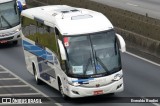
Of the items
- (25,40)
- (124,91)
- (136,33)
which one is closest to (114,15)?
(136,33)

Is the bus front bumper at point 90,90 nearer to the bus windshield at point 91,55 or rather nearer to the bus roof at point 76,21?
the bus windshield at point 91,55

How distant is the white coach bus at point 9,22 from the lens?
122 ft

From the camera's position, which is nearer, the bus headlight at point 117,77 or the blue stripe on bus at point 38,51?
the bus headlight at point 117,77

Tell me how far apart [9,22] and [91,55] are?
16.3 m

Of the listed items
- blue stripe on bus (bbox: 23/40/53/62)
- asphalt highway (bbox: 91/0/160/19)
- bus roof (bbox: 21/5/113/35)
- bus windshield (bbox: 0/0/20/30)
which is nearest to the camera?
bus roof (bbox: 21/5/113/35)

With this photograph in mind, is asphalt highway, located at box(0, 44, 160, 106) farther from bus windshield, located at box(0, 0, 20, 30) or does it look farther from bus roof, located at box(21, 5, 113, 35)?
bus windshield, located at box(0, 0, 20, 30)

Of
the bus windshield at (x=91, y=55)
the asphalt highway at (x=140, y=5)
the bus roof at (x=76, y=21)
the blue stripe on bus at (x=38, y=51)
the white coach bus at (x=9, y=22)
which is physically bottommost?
the asphalt highway at (x=140, y=5)

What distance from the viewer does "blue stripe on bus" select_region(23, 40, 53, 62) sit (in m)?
24.1

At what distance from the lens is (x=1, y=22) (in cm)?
3744

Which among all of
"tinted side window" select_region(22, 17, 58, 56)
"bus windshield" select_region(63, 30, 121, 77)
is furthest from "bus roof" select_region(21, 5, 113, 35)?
"tinted side window" select_region(22, 17, 58, 56)

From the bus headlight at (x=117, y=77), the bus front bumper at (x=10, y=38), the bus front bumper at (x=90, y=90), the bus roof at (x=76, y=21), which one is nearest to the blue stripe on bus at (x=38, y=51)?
the bus roof at (x=76, y=21)

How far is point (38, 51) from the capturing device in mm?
25531

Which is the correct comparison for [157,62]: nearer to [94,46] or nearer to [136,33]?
[136,33]

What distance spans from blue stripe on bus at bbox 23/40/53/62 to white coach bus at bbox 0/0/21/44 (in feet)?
31.8
